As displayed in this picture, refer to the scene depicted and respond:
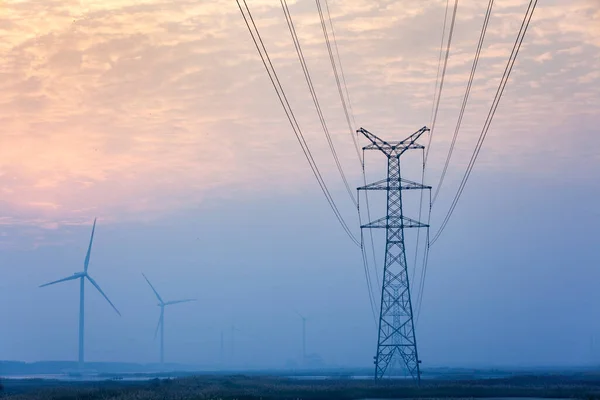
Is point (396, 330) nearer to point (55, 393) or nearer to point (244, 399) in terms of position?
point (244, 399)

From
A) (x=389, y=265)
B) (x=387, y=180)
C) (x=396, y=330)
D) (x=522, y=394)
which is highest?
(x=387, y=180)

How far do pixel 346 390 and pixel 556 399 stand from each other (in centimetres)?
2672

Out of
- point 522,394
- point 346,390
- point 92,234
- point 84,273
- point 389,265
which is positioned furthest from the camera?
point 84,273

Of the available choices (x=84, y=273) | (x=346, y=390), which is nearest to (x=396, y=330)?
(x=346, y=390)

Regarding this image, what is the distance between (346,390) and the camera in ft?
320

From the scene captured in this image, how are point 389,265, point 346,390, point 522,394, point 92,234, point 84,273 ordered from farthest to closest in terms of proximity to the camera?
point 84,273, point 92,234, point 346,390, point 522,394, point 389,265

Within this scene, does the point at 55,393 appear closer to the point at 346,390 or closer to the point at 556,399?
the point at 346,390

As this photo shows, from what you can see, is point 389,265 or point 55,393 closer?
point 389,265

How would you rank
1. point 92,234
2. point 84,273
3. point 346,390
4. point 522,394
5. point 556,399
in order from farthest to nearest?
point 84,273
point 92,234
point 346,390
point 522,394
point 556,399

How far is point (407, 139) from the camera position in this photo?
85.4m

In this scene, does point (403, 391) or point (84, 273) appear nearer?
point (403, 391)

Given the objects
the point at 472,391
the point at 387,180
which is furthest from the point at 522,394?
the point at 387,180

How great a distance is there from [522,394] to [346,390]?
18076 mm

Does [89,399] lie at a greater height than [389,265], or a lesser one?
lesser
